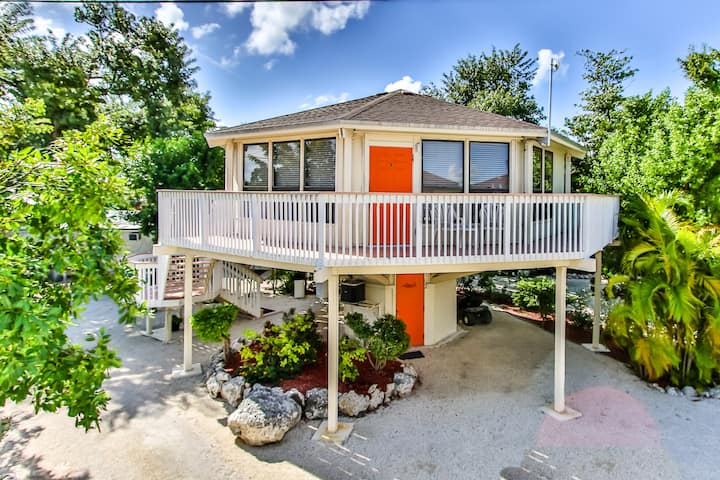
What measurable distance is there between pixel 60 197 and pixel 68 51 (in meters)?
20.8

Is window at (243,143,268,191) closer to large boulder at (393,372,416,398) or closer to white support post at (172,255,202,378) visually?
white support post at (172,255,202,378)

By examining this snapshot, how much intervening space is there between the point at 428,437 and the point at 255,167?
7329 millimetres

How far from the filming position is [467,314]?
41.8ft

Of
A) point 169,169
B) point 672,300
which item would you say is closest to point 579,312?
point 672,300

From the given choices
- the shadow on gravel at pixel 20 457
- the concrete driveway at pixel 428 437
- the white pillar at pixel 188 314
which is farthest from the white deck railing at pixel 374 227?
the shadow on gravel at pixel 20 457

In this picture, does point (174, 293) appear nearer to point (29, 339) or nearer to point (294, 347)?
point (294, 347)

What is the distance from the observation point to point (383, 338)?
828 cm

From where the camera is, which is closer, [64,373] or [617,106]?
[64,373]

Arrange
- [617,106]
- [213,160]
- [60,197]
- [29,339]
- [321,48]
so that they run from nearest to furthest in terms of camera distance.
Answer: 1. [29,339]
2. [60,197]
3. [321,48]
4. [213,160]
5. [617,106]

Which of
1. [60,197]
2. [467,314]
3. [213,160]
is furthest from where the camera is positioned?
[213,160]

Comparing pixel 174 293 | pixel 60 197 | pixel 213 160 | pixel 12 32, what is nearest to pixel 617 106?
pixel 213 160

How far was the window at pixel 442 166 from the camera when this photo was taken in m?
9.03

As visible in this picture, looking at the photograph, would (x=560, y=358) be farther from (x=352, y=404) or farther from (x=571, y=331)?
(x=571, y=331)

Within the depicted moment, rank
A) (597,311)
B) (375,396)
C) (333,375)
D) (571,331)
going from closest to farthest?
(333,375)
(375,396)
(597,311)
(571,331)
